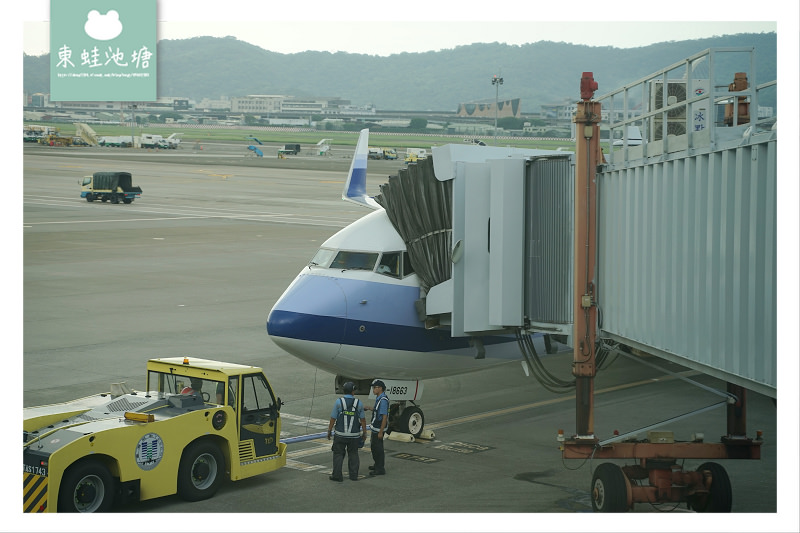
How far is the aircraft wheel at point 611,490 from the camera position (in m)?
16.8

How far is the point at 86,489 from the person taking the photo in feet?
54.1

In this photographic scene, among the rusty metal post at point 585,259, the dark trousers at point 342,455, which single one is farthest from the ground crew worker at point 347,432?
the rusty metal post at point 585,259

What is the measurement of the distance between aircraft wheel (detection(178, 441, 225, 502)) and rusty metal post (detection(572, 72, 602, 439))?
632 cm

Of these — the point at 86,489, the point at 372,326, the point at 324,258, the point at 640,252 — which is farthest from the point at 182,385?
the point at 640,252

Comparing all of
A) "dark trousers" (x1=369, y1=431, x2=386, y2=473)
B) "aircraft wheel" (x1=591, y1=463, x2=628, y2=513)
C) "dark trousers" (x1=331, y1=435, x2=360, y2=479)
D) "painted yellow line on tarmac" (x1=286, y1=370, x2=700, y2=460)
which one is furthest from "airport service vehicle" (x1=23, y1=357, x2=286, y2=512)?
"aircraft wheel" (x1=591, y1=463, x2=628, y2=513)

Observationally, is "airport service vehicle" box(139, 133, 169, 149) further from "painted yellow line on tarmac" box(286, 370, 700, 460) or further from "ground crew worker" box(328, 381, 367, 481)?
"ground crew worker" box(328, 381, 367, 481)

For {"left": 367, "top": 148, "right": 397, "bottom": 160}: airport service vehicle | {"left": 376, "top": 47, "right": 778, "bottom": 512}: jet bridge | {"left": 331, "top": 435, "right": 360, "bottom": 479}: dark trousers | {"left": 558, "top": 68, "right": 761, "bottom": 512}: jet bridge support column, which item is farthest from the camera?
{"left": 367, "top": 148, "right": 397, "bottom": 160}: airport service vehicle

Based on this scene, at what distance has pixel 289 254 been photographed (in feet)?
187

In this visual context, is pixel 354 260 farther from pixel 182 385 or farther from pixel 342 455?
pixel 182 385

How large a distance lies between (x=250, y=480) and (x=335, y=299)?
4.03 meters

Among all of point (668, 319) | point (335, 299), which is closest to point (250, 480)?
point (335, 299)

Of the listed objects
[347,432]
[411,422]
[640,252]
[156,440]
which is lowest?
[411,422]

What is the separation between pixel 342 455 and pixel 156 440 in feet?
12.0

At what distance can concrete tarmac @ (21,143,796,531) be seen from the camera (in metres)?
18.6
